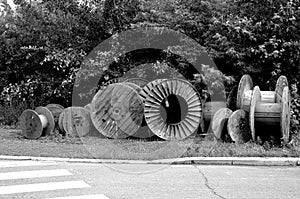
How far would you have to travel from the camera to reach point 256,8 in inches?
590

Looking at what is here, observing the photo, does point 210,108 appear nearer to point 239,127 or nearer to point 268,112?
point 239,127

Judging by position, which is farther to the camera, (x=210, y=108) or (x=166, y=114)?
(x=210, y=108)

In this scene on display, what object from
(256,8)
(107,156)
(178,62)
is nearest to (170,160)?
(107,156)

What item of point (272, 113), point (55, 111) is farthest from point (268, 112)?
point (55, 111)

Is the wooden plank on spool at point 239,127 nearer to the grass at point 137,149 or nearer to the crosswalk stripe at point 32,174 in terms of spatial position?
the grass at point 137,149

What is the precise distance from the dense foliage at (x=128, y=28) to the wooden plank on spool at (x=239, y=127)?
6.87 ft

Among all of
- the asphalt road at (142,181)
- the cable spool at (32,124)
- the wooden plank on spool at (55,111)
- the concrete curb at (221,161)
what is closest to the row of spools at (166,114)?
the cable spool at (32,124)

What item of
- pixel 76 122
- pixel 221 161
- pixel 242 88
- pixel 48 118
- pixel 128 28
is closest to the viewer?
pixel 221 161

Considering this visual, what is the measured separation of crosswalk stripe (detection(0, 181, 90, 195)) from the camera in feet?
22.5

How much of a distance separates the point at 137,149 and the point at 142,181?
323 cm

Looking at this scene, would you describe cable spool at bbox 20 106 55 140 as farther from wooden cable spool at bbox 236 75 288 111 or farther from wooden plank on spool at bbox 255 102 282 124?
wooden plank on spool at bbox 255 102 282 124

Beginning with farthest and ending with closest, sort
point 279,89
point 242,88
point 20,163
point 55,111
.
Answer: point 55,111, point 242,88, point 279,89, point 20,163

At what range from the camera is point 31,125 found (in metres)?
13.2

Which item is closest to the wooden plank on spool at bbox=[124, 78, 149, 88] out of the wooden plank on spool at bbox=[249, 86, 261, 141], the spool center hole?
the spool center hole
